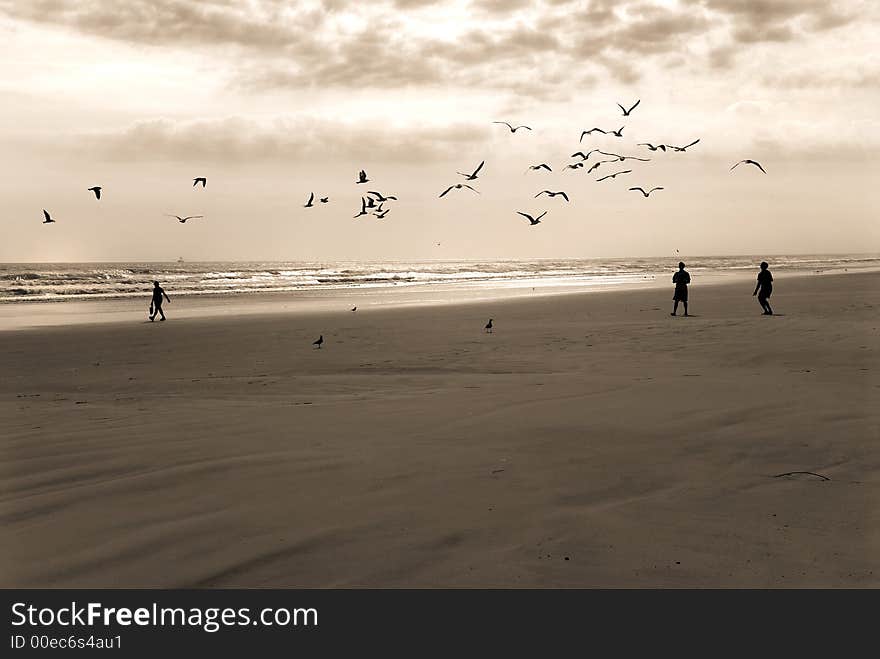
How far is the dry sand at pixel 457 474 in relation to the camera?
13.6 ft

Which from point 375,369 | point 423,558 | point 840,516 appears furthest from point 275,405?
point 840,516

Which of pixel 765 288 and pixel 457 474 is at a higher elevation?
pixel 765 288

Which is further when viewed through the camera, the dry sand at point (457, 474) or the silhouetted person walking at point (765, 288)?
the silhouetted person walking at point (765, 288)

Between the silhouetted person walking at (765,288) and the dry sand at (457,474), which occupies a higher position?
the silhouetted person walking at (765,288)

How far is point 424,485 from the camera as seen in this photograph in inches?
218

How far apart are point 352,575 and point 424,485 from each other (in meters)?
1.55

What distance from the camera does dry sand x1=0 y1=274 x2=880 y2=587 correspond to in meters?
4.15

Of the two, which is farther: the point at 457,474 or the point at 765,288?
the point at 765,288

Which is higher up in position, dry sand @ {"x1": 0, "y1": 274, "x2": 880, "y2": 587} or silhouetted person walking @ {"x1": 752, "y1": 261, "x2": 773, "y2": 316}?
silhouetted person walking @ {"x1": 752, "y1": 261, "x2": 773, "y2": 316}

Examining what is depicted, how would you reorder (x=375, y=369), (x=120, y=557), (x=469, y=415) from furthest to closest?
1. (x=375, y=369)
2. (x=469, y=415)
3. (x=120, y=557)

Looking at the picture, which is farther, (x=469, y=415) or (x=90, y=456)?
(x=469, y=415)

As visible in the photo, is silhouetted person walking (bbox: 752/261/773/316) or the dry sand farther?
silhouetted person walking (bbox: 752/261/773/316)

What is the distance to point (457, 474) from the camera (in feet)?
19.0
